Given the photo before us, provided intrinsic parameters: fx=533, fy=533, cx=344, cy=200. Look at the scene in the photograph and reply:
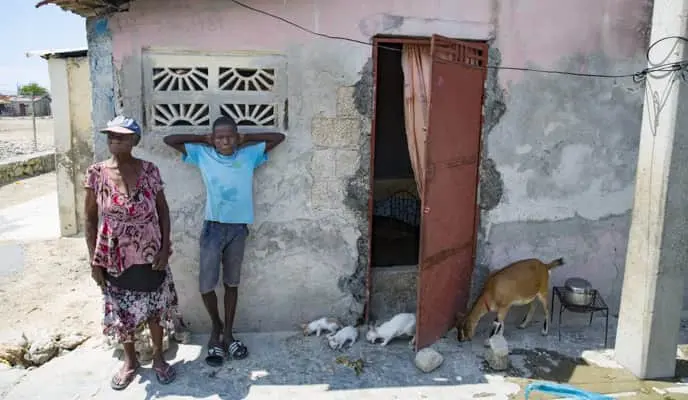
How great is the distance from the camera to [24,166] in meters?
13.5

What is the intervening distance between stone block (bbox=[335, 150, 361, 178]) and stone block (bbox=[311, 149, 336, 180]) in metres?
0.04

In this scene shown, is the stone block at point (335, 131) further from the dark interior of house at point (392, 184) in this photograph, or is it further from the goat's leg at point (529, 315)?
the goat's leg at point (529, 315)

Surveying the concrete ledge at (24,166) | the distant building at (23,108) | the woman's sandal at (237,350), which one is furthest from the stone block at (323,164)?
the distant building at (23,108)

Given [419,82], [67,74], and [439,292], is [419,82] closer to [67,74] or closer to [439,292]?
[439,292]

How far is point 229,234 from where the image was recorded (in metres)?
4.38

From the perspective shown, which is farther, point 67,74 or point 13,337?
point 67,74

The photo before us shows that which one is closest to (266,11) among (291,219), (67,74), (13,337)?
(291,219)

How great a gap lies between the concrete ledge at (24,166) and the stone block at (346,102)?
11.1 m

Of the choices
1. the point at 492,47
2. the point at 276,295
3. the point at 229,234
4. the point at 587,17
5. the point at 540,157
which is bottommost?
the point at 276,295

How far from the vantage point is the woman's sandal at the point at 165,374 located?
400 centimetres

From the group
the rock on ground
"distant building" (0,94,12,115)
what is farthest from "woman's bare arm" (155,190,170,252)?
"distant building" (0,94,12,115)

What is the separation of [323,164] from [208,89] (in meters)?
1.16

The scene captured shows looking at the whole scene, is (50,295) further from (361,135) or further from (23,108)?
(23,108)

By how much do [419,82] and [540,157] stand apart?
54.5 inches
